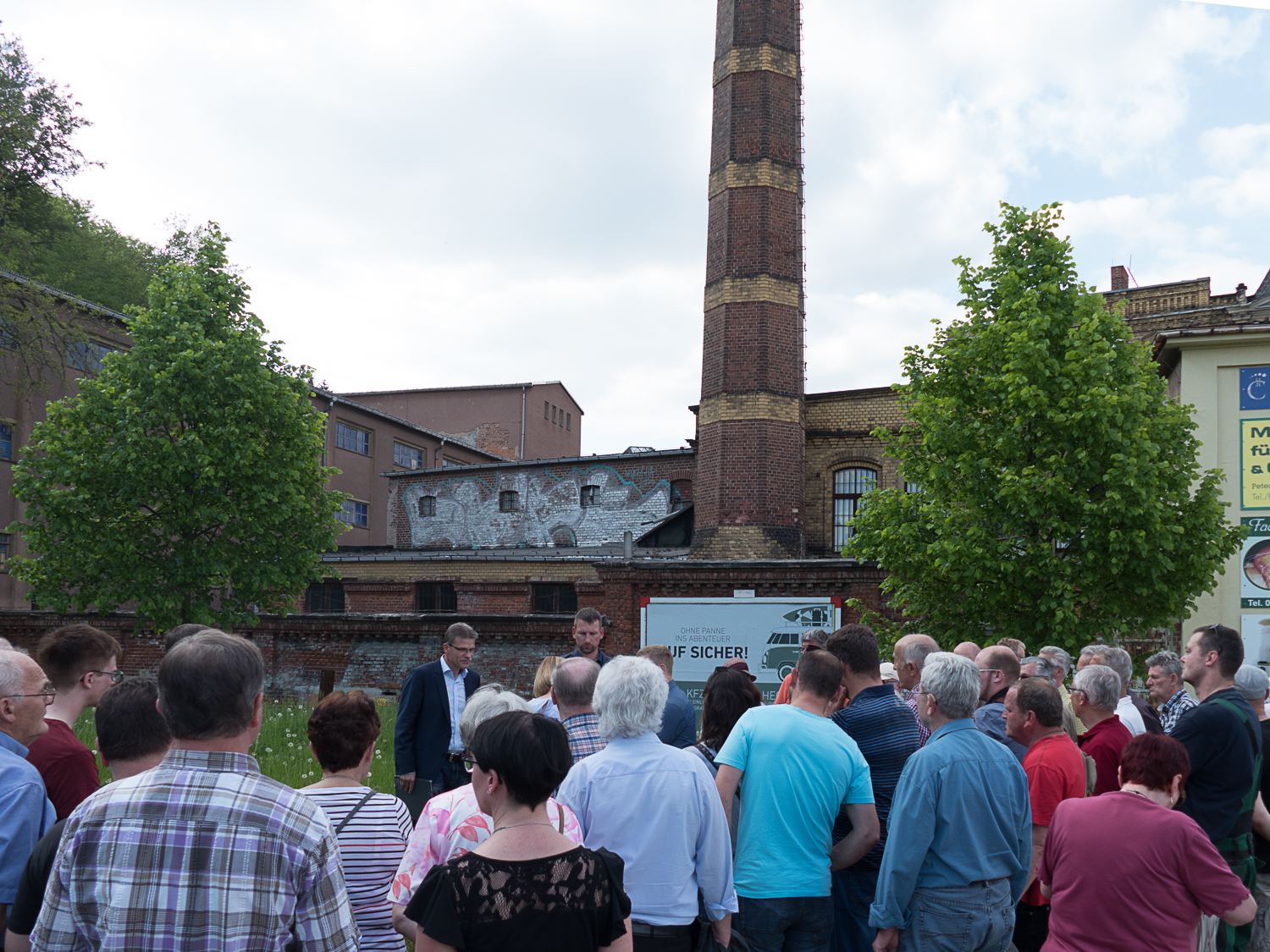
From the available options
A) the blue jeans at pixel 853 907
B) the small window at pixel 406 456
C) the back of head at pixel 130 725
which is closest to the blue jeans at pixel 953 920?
the blue jeans at pixel 853 907

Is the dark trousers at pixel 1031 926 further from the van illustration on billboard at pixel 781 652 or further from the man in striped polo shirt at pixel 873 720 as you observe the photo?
the van illustration on billboard at pixel 781 652

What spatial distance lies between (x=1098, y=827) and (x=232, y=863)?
3.31 m

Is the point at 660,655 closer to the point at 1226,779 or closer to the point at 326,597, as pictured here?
the point at 1226,779

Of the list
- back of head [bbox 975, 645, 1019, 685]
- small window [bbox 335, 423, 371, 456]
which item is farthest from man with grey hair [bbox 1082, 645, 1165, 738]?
small window [bbox 335, 423, 371, 456]

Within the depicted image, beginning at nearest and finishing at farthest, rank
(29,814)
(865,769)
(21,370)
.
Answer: (29,814) → (865,769) → (21,370)

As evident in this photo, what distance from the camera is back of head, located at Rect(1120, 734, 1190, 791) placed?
397 cm

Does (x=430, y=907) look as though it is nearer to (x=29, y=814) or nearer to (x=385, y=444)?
(x=29, y=814)

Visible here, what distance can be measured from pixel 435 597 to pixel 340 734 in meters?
30.0

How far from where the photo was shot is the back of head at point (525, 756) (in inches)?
115

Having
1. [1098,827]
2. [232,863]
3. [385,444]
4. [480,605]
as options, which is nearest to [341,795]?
[232,863]

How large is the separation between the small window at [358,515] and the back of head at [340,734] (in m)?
38.1

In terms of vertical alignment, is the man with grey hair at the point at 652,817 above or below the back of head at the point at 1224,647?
below

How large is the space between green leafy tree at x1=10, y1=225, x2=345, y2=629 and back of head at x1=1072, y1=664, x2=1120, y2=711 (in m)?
18.1

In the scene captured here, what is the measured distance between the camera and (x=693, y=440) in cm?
3391
